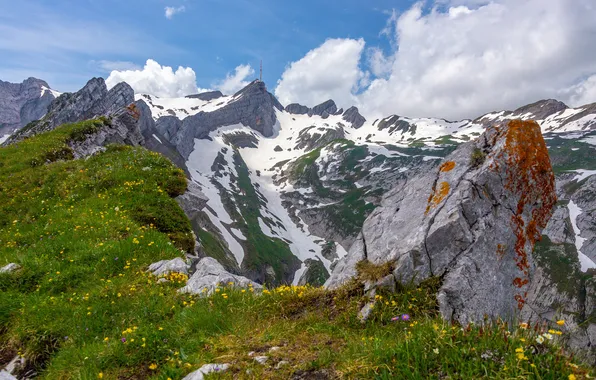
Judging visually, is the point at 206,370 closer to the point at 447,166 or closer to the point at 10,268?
the point at 10,268

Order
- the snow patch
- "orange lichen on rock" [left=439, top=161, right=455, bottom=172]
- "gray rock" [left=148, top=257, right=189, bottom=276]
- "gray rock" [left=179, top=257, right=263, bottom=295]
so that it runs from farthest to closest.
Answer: the snow patch < "orange lichen on rock" [left=439, top=161, right=455, bottom=172] < "gray rock" [left=148, top=257, right=189, bottom=276] < "gray rock" [left=179, top=257, right=263, bottom=295]

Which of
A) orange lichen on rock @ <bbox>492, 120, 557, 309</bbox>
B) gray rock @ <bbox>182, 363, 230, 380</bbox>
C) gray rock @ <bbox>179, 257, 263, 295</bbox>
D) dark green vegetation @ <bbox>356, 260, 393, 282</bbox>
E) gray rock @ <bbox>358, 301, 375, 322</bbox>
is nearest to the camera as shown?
gray rock @ <bbox>182, 363, 230, 380</bbox>

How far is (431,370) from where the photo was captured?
392 centimetres

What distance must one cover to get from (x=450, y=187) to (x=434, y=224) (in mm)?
1572

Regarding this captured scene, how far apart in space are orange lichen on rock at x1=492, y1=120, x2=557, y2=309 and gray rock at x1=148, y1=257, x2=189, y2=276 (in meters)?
9.83

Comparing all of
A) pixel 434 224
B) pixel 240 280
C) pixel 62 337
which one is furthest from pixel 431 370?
pixel 62 337

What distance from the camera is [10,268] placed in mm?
9695

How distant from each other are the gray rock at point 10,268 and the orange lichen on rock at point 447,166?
13.6 metres

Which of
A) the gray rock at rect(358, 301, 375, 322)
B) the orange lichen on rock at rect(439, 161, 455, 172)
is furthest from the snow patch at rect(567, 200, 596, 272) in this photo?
the gray rock at rect(358, 301, 375, 322)

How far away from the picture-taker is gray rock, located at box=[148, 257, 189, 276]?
9742 mm

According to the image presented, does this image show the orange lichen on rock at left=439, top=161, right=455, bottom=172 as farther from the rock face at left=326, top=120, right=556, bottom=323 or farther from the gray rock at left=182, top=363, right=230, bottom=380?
the gray rock at left=182, top=363, right=230, bottom=380

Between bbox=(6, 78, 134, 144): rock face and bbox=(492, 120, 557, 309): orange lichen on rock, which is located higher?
bbox=(6, 78, 134, 144): rock face

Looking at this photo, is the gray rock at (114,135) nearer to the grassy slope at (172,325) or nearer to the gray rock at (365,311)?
the grassy slope at (172,325)

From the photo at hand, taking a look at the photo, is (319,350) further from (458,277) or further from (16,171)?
(16,171)
